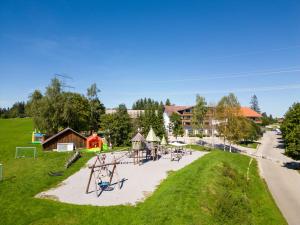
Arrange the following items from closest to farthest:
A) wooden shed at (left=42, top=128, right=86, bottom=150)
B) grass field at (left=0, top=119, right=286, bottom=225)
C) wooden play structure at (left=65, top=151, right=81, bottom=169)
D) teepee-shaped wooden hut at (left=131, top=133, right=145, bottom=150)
Answer: grass field at (left=0, top=119, right=286, bottom=225)
wooden play structure at (left=65, top=151, right=81, bottom=169)
teepee-shaped wooden hut at (left=131, top=133, right=145, bottom=150)
wooden shed at (left=42, top=128, right=86, bottom=150)

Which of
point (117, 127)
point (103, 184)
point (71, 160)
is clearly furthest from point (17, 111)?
point (103, 184)

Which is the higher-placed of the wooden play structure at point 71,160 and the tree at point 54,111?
the tree at point 54,111

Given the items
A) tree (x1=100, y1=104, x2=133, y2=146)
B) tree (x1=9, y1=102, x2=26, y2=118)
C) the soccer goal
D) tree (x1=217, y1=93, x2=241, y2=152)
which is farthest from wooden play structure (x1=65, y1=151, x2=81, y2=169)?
tree (x1=9, y1=102, x2=26, y2=118)

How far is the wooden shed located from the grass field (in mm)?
11125

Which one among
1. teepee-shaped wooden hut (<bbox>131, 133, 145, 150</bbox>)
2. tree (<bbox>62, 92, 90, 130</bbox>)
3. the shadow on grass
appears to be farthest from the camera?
tree (<bbox>62, 92, 90, 130</bbox>)

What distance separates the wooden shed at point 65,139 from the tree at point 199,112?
1056 inches

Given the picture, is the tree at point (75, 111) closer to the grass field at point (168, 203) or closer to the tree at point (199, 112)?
the grass field at point (168, 203)

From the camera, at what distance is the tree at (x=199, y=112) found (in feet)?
191

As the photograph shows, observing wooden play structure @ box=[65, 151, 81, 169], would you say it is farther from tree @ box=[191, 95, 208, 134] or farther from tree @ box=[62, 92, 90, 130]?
tree @ box=[191, 95, 208, 134]

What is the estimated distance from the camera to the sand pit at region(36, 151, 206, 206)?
18.6 m

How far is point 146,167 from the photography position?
31125 millimetres

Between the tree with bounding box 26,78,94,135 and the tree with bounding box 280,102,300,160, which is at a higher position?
the tree with bounding box 26,78,94,135

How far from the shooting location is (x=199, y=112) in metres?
58.1

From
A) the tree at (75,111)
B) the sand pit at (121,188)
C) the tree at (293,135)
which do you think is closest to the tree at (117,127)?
the tree at (75,111)
